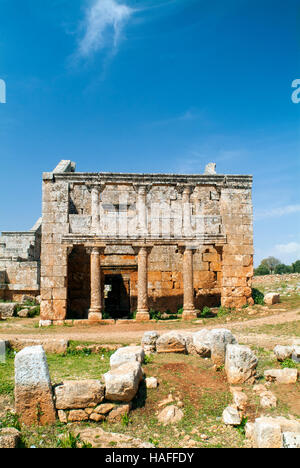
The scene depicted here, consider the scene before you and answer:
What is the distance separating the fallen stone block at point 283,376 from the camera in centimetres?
833

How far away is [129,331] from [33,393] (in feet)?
30.7

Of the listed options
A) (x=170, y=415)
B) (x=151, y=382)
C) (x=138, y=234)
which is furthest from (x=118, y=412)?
(x=138, y=234)

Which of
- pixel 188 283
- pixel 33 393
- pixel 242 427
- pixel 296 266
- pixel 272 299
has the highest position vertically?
pixel 296 266

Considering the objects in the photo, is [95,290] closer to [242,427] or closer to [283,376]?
[283,376]

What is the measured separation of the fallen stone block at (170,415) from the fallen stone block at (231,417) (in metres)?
0.73

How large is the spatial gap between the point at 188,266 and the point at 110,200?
249 inches

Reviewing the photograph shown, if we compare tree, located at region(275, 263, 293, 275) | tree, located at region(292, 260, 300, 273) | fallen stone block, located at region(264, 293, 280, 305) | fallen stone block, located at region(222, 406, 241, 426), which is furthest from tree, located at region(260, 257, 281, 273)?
fallen stone block, located at region(222, 406, 241, 426)

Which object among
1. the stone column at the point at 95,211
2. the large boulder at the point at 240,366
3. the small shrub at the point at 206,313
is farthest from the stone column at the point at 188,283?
the large boulder at the point at 240,366

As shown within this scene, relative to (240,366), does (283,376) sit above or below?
below

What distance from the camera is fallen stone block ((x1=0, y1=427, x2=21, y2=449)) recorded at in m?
5.34

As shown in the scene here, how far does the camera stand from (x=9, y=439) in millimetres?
5395

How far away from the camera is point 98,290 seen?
61.7ft

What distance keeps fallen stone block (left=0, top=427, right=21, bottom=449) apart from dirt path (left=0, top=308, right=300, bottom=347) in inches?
286

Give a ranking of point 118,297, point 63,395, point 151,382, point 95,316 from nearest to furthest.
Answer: point 63,395
point 151,382
point 95,316
point 118,297
